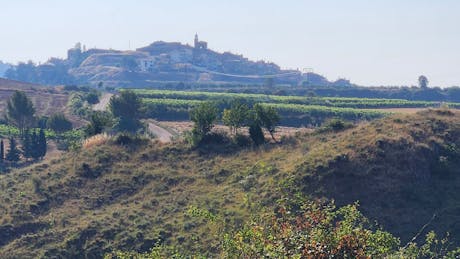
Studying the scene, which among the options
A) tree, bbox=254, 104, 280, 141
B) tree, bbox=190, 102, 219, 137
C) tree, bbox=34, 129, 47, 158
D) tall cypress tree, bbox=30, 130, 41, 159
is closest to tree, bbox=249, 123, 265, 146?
tree, bbox=254, 104, 280, 141

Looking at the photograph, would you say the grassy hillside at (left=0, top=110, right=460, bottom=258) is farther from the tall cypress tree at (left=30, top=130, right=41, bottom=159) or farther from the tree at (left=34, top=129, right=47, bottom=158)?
the tree at (left=34, top=129, right=47, bottom=158)

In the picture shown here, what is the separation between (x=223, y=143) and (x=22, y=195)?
24720 mm

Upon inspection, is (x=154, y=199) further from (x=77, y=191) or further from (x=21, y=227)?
(x=21, y=227)

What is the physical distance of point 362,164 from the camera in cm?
5028

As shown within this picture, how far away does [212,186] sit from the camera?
53844 mm

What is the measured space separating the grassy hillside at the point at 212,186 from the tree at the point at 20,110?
Result: 35.1 meters

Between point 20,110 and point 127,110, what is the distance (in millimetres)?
20736

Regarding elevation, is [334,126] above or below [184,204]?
above

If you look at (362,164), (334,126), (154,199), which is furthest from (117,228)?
(334,126)

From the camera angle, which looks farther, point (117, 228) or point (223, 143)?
point (223, 143)

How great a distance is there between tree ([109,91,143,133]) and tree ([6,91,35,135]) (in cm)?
1656

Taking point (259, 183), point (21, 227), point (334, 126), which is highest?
point (334, 126)

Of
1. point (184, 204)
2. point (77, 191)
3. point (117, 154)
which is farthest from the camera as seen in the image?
point (117, 154)

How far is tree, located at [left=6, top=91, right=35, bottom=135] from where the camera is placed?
93562 millimetres
